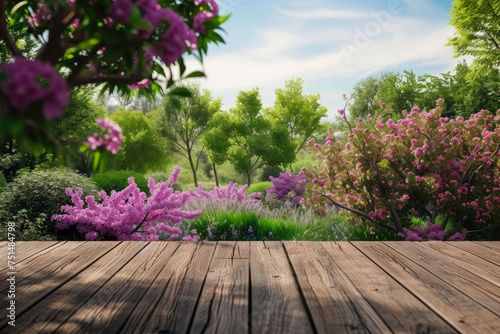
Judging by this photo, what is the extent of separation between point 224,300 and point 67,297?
89 centimetres

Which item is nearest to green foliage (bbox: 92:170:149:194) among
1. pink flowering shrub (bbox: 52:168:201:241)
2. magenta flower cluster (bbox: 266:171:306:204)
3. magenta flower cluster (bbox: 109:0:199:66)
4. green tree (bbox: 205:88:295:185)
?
magenta flower cluster (bbox: 266:171:306:204)

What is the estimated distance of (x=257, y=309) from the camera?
7.17ft

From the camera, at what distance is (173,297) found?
2.38m

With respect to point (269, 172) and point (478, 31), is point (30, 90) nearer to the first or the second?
point (269, 172)

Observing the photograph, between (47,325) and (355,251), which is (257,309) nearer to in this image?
(47,325)

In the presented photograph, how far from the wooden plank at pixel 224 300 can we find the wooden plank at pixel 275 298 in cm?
5

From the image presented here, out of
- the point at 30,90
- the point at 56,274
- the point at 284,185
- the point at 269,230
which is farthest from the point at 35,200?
the point at 284,185

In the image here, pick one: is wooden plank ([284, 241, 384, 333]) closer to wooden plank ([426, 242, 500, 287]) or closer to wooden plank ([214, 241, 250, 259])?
wooden plank ([214, 241, 250, 259])

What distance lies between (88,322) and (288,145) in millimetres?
22112

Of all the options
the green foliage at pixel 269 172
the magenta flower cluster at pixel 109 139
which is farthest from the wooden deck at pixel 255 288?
the green foliage at pixel 269 172

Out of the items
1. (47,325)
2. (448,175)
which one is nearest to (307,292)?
(47,325)

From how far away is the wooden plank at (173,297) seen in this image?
6.49 feet

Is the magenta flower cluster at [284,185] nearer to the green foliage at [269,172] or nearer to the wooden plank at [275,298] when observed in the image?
the green foliage at [269,172]

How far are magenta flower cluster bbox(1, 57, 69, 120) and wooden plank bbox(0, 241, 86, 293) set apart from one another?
197 centimetres
